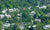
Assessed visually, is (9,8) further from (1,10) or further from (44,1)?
(44,1)

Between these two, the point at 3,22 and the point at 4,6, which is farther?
the point at 4,6

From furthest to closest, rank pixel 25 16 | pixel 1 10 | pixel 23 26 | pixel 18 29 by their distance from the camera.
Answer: pixel 1 10, pixel 25 16, pixel 23 26, pixel 18 29

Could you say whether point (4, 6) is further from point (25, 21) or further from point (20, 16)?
point (25, 21)

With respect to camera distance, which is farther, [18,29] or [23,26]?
[23,26]

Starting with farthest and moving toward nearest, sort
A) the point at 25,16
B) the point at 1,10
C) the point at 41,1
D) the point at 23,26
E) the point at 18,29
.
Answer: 1. the point at 41,1
2. the point at 1,10
3. the point at 25,16
4. the point at 23,26
5. the point at 18,29

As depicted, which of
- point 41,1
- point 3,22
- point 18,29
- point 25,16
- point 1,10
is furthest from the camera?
point 41,1

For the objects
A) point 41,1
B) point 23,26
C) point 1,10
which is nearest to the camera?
point 23,26

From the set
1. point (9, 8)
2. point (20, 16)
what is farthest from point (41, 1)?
point (20, 16)

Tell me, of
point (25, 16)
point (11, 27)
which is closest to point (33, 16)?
point (25, 16)
